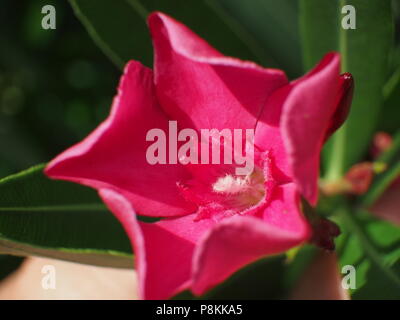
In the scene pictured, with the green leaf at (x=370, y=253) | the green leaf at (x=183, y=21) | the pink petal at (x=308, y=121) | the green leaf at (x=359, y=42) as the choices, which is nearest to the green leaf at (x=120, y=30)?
the green leaf at (x=183, y=21)

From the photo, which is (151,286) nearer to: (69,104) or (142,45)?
(142,45)

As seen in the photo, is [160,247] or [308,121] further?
[160,247]

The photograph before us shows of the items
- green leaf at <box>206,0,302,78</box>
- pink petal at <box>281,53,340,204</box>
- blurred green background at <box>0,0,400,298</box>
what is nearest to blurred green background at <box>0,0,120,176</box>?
blurred green background at <box>0,0,400,298</box>

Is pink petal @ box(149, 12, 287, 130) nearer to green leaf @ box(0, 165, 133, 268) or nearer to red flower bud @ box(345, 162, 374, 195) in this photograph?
green leaf @ box(0, 165, 133, 268)

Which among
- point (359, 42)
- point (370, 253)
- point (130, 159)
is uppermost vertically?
point (359, 42)

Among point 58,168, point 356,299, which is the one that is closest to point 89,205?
point 58,168

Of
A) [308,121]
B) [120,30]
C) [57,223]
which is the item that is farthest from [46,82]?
[308,121]

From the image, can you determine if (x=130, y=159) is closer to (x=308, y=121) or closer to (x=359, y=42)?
(x=308, y=121)
